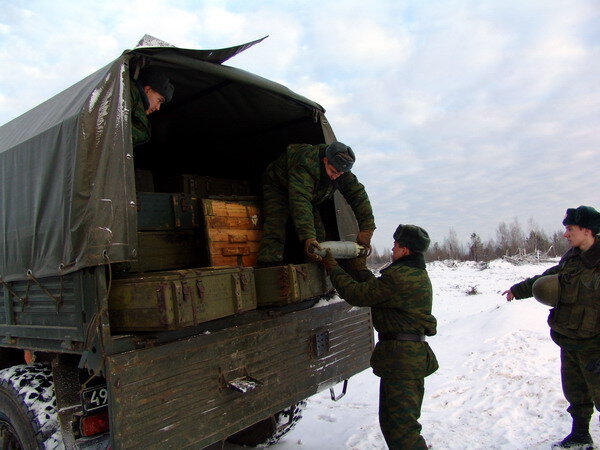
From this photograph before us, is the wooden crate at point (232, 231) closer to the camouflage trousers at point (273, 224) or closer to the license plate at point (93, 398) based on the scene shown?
the camouflage trousers at point (273, 224)

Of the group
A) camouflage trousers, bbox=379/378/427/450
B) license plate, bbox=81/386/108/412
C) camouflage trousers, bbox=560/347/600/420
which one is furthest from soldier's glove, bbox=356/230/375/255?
license plate, bbox=81/386/108/412

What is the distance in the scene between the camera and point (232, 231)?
11.8ft

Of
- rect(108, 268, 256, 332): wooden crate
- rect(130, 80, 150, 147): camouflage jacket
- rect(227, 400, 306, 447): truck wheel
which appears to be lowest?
rect(227, 400, 306, 447): truck wheel

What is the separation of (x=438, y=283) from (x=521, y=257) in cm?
1370

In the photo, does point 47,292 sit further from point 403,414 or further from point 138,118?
point 403,414

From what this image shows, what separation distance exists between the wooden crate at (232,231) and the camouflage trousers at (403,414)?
4.63ft

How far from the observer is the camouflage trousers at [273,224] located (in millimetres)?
3662

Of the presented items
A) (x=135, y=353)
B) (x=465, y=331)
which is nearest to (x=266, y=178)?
(x=135, y=353)

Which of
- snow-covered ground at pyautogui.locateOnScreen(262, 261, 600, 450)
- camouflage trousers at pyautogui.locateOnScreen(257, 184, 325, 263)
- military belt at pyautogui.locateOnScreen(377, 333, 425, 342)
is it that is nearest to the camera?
military belt at pyautogui.locateOnScreen(377, 333, 425, 342)

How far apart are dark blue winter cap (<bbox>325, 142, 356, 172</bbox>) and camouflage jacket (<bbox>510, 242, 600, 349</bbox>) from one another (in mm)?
1909

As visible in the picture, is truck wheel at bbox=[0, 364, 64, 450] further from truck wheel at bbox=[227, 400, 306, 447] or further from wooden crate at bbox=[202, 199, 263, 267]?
truck wheel at bbox=[227, 400, 306, 447]

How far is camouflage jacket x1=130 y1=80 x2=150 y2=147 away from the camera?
301 centimetres

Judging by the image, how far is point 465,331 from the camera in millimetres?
8453

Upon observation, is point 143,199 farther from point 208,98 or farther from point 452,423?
point 452,423
